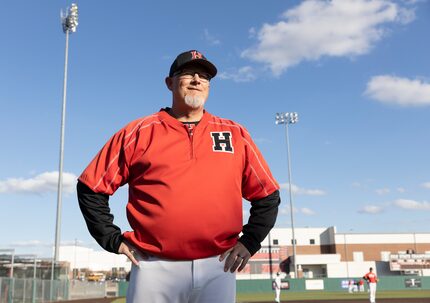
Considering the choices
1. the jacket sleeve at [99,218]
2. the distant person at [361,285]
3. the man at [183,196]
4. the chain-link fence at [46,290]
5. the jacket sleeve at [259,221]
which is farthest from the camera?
the distant person at [361,285]

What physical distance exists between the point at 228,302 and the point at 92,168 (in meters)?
1.09

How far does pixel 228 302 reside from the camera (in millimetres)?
2740

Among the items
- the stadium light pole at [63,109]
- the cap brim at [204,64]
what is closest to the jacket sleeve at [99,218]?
the cap brim at [204,64]

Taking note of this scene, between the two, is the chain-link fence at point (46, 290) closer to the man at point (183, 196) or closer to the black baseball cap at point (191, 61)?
the man at point (183, 196)

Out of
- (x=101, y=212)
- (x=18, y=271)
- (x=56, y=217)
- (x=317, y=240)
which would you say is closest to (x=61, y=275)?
(x=56, y=217)

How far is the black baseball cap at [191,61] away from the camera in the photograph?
9.93 feet

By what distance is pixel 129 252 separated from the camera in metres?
2.71

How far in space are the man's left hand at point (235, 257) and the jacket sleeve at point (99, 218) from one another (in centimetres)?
60

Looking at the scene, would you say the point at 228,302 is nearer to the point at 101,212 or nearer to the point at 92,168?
the point at 101,212

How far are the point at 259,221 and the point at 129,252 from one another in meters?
0.78

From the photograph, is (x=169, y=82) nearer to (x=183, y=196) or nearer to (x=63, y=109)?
(x=183, y=196)

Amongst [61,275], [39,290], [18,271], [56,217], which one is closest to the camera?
[18,271]

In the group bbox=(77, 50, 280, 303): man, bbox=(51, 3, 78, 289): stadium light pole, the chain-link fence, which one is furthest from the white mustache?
bbox=(51, 3, 78, 289): stadium light pole

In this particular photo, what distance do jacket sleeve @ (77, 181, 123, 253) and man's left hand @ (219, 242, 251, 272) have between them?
23.8 inches
